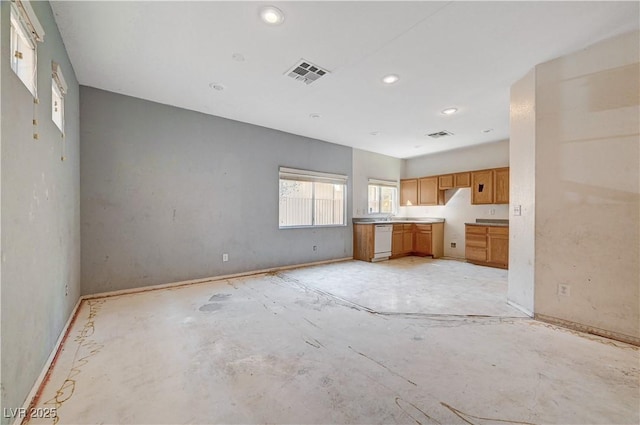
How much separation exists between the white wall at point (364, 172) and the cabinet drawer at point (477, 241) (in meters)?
2.37

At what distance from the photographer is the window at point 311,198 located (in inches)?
196

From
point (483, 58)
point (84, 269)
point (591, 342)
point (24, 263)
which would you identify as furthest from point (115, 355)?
point (483, 58)

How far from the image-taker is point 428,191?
6.60 m

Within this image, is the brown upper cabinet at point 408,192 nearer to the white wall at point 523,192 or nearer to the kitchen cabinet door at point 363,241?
the kitchen cabinet door at point 363,241

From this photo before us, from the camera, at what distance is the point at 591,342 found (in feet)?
7.10

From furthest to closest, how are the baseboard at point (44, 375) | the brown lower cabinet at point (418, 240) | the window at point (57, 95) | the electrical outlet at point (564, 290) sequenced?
the brown lower cabinet at point (418, 240), the electrical outlet at point (564, 290), the window at point (57, 95), the baseboard at point (44, 375)

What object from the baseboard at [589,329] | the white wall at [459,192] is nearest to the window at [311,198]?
the white wall at [459,192]

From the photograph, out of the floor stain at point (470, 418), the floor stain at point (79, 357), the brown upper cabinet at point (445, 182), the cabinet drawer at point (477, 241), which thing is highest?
the brown upper cabinet at point (445, 182)

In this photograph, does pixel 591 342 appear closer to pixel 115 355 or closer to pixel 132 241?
pixel 115 355

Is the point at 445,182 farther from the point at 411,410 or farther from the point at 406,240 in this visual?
the point at 411,410

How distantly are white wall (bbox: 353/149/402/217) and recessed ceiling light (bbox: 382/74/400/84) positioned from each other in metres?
3.12

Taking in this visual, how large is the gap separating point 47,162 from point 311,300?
2759mm

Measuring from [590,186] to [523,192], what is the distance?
0.52 meters

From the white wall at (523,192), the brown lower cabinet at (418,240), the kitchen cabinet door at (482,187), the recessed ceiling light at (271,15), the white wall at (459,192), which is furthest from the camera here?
the brown lower cabinet at (418,240)
